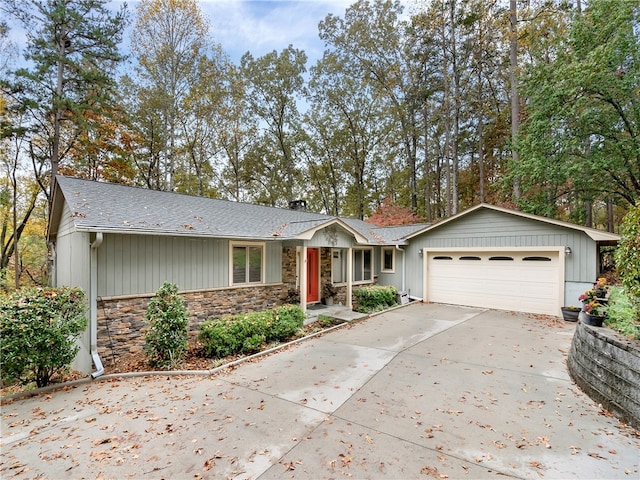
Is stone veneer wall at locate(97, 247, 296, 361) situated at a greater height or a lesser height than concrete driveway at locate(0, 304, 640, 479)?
greater

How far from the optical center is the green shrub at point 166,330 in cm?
584

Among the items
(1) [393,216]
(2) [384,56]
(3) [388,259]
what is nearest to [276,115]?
(2) [384,56]

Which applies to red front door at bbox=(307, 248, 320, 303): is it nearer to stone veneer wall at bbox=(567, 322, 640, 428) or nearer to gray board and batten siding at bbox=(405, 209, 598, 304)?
gray board and batten siding at bbox=(405, 209, 598, 304)

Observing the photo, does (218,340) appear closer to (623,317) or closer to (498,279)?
(623,317)

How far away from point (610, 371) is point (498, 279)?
7.16 m

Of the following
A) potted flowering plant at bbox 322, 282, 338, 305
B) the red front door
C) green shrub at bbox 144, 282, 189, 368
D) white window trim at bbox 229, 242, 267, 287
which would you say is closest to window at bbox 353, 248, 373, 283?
potted flowering plant at bbox 322, 282, 338, 305

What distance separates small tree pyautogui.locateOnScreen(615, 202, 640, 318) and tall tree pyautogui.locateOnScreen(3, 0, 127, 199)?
1727 cm

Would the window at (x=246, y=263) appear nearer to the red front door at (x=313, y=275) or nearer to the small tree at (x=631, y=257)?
the red front door at (x=313, y=275)

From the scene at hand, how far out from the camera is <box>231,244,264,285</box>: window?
880 centimetres

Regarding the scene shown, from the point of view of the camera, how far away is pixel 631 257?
13.8 ft

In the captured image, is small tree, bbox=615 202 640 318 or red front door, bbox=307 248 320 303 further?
red front door, bbox=307 248 320 303

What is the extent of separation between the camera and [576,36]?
11.3 metres

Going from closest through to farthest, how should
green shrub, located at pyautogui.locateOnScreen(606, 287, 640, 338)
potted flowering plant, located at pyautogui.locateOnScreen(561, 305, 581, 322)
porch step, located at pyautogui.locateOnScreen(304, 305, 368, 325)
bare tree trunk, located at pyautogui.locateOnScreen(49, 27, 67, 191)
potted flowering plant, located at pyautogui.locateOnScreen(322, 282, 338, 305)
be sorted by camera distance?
1. green shrub, located at pyautogui.locateOnScreen(606, 287, 640, 338)
2. potted flowering plant, located at pyautogui.locateOnScreen(561, 305, 581, 322)
3. porch step, located at pyautogui.locateOnScreen(304, 305, 368, 325)
4. potted flowering plant, located at pyautogui.locateOnScreen(322, 282, 338, 305)
5. bare tree trunk, located at pyautogui.locateOnScreen(49, 27, 67, 191)

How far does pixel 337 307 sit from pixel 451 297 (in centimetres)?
462
